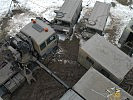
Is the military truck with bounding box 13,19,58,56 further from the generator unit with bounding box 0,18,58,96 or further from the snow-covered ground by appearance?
the snow-covered ground

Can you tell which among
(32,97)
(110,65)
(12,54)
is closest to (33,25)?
(12,54)

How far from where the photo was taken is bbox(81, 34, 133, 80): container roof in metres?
13.8

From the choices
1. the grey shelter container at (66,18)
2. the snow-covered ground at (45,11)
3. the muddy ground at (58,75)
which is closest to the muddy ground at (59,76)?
the muddy ground at (58,75)

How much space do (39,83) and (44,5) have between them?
970cm

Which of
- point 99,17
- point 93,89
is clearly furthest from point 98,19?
point 93,89

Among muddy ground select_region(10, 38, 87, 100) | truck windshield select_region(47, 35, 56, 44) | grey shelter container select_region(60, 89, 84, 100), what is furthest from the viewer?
muddy ground select_region(10, 38, 87, 100)

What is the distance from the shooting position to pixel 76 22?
19.5 meters

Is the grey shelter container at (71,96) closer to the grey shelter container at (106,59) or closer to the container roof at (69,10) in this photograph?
the grey shelter container at (106,59)

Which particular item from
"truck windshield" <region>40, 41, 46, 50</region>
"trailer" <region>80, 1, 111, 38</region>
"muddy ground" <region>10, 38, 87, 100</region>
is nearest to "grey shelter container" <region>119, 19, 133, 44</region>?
"trailer" <region>80, 1, 111, 38</region>

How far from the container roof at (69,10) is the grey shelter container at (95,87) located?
603 centimetres

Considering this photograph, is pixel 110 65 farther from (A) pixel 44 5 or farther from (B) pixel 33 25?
(A) pixel 44 5

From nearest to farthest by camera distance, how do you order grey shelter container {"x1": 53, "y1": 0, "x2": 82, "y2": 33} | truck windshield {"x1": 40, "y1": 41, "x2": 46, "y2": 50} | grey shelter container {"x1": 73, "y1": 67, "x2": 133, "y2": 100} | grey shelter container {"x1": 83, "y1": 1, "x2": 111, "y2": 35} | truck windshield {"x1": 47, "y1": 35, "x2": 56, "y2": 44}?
grey shelter container {"x1": 73, "y1": 67, "x2": 133, "y2": 100}
truck windshield {"x1": 40, "y1": 41, "x2": 46, "y2": 50}
truck windshield {"x1": 47, "y1": 35, "x2": 56, "y2": 44}
grey shelter container {"x1": 83, "y1": 1, "x2": 111, "y2": 35}
grey shelter container {"x1": 53, "y1": 0, "x2": 82, "y2": 33}

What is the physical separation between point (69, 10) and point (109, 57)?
630 centimetres

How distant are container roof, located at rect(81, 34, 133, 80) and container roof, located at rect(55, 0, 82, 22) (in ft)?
11.5
